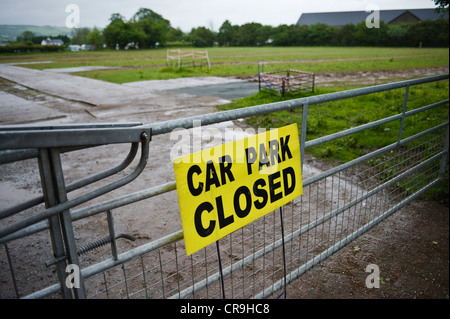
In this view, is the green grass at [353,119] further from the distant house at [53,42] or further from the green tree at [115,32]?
the distant house at [53,42]

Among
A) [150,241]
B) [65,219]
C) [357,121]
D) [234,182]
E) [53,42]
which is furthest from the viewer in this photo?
[357,121]

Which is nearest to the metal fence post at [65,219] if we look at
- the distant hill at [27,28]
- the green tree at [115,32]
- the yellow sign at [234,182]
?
the yellow sign at [234,182]

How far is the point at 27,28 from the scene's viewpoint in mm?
2689

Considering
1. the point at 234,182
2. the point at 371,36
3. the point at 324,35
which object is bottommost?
the point at 234,182

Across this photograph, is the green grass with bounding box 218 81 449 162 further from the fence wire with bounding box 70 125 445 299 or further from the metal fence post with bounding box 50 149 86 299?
the metal fence post with bounding box 50 149 86 299

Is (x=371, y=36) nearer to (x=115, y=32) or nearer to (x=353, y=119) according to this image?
(x=353, y=119)

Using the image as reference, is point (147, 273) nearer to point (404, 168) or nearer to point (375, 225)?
point (375, 225)

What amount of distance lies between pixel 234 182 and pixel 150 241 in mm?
2443

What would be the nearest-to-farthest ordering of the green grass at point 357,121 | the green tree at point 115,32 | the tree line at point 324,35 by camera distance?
the green tree at point 115,32 → the green grass at point 357,121 → the tree line at point 324,35

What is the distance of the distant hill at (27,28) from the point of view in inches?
94.9

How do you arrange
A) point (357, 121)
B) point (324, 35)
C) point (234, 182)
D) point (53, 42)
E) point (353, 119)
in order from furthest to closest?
point (324, 35) < point (353, 119) < point (357, 121) < point (53, 42) < point (234, 182)

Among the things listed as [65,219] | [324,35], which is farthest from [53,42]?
[324,35]

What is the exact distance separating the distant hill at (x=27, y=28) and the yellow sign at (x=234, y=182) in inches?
66.0
